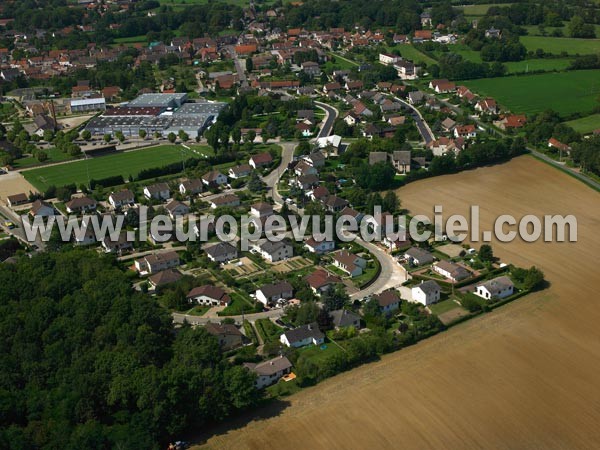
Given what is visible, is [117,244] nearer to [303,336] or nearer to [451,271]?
[303,336]

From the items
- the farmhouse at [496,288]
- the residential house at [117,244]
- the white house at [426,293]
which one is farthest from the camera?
the residential house at [117,244]

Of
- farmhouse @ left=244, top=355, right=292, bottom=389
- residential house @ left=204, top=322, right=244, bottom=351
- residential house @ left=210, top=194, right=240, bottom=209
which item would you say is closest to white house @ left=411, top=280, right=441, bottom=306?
farmhouse @ left=244, top=355, right=292, bottom=389

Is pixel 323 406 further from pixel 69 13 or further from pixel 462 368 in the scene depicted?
pixel 69 13

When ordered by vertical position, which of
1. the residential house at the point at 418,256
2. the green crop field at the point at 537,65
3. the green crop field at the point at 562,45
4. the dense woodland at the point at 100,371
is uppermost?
the dense woodland at the point at 100,371

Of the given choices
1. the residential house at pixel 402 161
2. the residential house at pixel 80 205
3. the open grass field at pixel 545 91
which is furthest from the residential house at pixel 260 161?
the open grass field at pixel 545 91

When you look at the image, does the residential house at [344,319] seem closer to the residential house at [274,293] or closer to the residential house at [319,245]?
the residential house at [274,293]

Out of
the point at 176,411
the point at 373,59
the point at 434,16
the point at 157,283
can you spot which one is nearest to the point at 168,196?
the point at 157,283

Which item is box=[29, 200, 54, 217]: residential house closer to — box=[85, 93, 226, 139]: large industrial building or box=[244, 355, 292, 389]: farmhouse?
box=[85, 93, 226, 139]: large industrial building
